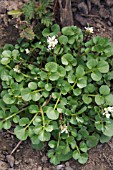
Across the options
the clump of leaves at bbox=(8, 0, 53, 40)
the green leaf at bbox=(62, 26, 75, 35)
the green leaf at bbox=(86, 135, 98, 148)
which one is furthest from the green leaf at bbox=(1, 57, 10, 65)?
the green leaf at bbox=(86, 135, 98, 148)

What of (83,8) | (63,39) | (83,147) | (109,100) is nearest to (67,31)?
(63,39)

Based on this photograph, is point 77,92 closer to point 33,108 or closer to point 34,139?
point 33,108

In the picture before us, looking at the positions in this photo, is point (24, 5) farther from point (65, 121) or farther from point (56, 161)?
point (56, 161)

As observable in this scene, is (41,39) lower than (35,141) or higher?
higher

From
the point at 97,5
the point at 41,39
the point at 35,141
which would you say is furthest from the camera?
the point at 97,5

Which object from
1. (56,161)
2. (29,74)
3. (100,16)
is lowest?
(56,161)

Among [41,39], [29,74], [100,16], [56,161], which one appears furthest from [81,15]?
[56,161]
